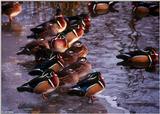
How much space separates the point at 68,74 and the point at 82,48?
1448 millimetres

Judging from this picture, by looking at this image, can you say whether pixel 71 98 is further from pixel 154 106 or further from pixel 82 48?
pixel 82 48

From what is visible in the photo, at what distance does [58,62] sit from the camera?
22.7ft

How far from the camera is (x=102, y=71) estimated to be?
7.12 metres

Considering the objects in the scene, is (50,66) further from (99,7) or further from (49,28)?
(99,7)

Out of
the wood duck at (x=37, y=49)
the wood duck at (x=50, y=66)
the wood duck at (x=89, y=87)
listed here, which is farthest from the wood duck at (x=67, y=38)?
the wood duck at (x=89, y=87)

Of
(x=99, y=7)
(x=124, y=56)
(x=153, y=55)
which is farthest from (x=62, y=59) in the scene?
(x=99, y=7)

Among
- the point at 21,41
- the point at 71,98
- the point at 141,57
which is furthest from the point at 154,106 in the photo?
the point at 21,41

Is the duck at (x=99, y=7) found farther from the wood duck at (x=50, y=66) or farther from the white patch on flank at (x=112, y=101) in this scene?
the white patch on flank at (x=112, y=101)

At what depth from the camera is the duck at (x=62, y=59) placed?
6.66 m

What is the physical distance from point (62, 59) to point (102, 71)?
2.17ft

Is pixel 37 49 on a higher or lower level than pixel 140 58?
higher

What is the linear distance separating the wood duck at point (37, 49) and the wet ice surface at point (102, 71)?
0.10 meters

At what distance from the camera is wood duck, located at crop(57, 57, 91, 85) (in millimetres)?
6539

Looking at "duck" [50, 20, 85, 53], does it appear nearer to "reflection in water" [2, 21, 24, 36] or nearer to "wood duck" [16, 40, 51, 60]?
"wood duck" [16, 40, 51, 60]
